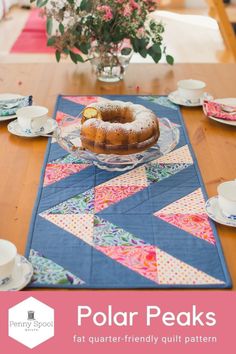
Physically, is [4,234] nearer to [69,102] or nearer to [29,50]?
[69,102]

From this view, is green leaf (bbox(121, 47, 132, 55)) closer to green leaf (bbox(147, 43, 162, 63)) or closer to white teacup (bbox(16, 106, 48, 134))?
green leaf (bbox(147, 43, 162, 63))

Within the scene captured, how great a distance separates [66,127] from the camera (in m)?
1.68

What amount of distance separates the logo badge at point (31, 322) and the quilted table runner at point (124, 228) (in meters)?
0.04

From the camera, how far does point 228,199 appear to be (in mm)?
1247

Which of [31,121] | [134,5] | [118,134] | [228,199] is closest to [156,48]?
[134,5]

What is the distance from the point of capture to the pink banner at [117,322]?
0.98 metres

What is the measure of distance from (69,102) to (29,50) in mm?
2974

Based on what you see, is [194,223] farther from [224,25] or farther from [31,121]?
[224,25]

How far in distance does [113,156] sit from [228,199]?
356mm

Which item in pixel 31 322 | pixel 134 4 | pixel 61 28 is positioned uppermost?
pixel 134 4

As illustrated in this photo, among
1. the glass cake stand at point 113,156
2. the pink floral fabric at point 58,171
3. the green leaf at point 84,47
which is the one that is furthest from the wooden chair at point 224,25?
the pink floral fabric at point 58,171

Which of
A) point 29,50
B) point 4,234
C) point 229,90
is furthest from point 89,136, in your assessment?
point 29,50

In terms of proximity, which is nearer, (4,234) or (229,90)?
(4,234)

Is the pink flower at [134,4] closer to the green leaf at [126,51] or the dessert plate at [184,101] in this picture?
the green leaf at [126,51]
